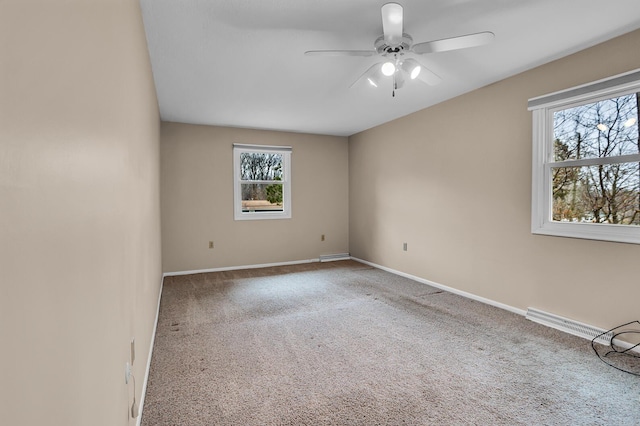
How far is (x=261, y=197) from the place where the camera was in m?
5.82

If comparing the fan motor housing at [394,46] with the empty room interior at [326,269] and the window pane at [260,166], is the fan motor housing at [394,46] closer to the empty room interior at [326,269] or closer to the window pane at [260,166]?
the empty room interior at [326,269]

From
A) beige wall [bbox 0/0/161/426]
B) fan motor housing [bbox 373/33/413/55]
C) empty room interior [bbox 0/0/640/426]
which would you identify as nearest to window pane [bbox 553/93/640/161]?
empty room interior [bbox 0/0/640/426]

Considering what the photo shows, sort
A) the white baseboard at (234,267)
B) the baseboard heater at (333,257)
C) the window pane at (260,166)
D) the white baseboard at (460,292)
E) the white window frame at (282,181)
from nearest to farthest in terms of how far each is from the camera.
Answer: the white baseboard at (460,292), the white baseboard at (234,267), the white window frame at (282,181), the window pane at (260,166), the baseboard heater at (333,257)

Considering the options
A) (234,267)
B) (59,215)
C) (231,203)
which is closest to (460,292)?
(234,267)

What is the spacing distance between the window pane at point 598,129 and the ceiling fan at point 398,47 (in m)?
1.33

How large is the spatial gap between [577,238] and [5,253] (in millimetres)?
3645

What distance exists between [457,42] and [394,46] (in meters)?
0.45

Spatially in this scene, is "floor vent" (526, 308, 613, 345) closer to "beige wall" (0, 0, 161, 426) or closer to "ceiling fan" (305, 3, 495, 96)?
"ceiling fan" (305, 3, 495, 96)

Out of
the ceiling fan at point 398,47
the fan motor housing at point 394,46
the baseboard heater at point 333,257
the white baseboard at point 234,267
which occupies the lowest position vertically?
the white baseboard at point 234,267

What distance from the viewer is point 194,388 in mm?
2098

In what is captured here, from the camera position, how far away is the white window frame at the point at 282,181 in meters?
5.55

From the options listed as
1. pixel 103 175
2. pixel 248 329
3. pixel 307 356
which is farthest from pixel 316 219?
pixel 103 175

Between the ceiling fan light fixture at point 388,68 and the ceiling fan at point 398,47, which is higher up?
the ceiling fan at point 398,47

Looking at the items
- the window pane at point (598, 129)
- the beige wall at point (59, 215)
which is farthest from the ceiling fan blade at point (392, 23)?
the window pane at point (598, 129)
